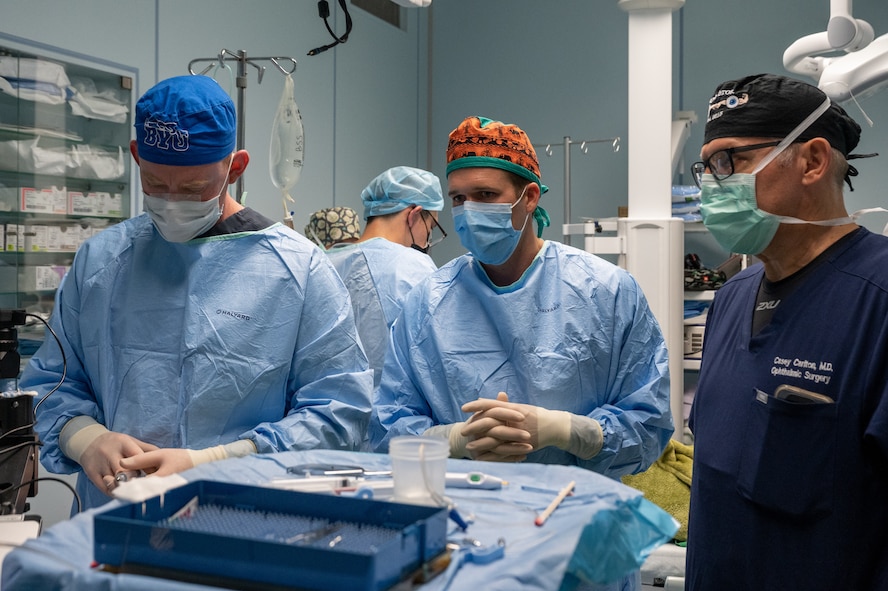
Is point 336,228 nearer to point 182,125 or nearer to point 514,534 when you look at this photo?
point 182,125

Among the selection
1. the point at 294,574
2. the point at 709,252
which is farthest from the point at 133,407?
the point at 709,252

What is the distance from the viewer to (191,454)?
4.53 feet

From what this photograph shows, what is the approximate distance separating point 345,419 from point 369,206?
165cm

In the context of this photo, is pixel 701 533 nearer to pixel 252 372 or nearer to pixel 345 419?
pixel 345 419

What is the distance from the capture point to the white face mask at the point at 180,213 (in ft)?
5.00

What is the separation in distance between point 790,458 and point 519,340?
579mm

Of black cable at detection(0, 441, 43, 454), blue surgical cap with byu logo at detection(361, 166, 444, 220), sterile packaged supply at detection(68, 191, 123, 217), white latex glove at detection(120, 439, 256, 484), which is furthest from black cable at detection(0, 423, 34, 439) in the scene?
Result: sterile packaged supply at detection(68, 191, 123, 217)

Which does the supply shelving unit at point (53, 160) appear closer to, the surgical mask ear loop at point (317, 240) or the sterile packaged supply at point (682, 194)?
the surgical mask ear loop at point (317, 240)

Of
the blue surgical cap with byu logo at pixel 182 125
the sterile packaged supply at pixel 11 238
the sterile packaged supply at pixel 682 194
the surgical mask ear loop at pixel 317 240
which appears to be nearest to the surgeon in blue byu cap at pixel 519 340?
the blue surgical cap with byu logo at pixel 182 125

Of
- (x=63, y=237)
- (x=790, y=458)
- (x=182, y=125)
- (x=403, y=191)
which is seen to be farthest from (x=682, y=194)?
(x=182, y=125)

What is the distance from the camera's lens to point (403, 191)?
3008mm

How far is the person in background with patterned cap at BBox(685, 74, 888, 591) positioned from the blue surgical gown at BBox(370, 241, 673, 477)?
0.14m

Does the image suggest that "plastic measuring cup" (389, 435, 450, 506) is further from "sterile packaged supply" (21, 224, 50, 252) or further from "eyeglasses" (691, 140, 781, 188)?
"sterile packaged supply" (21, 224, 50, 252)

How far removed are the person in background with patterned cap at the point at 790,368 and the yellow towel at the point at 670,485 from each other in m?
1.59
